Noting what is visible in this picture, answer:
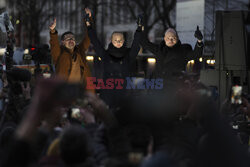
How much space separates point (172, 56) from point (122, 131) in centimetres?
258

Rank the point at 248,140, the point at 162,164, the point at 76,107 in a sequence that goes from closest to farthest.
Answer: the point at 162,164 < the point at 76,107 < the point at 248,140

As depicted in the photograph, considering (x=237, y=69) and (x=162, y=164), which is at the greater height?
(x=237, y=69)

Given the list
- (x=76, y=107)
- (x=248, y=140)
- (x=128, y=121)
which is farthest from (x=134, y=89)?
(x=128, y=121)

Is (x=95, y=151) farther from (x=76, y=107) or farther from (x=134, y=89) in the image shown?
(x=134, y=89)

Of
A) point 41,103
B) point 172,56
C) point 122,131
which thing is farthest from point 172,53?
point 41,103

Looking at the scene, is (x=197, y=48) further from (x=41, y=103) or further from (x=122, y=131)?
(x=41, y=103)

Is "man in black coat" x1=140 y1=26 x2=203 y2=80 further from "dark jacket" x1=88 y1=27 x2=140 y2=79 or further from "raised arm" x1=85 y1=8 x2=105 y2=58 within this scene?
"raised arm" x1=85 y1=8 x2=105 y2=58

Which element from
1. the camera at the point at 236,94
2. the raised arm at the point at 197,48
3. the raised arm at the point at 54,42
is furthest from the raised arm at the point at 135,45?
the camera at the point at 236,94

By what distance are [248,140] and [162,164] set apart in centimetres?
297

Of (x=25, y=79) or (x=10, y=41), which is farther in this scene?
(x=10, y=41)

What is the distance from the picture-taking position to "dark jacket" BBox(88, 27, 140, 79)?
5750 millimetres

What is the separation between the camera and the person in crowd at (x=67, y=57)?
5832 millimetres

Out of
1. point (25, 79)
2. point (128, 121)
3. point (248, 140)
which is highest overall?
point (25, 79)

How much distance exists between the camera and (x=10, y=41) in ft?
20.5
